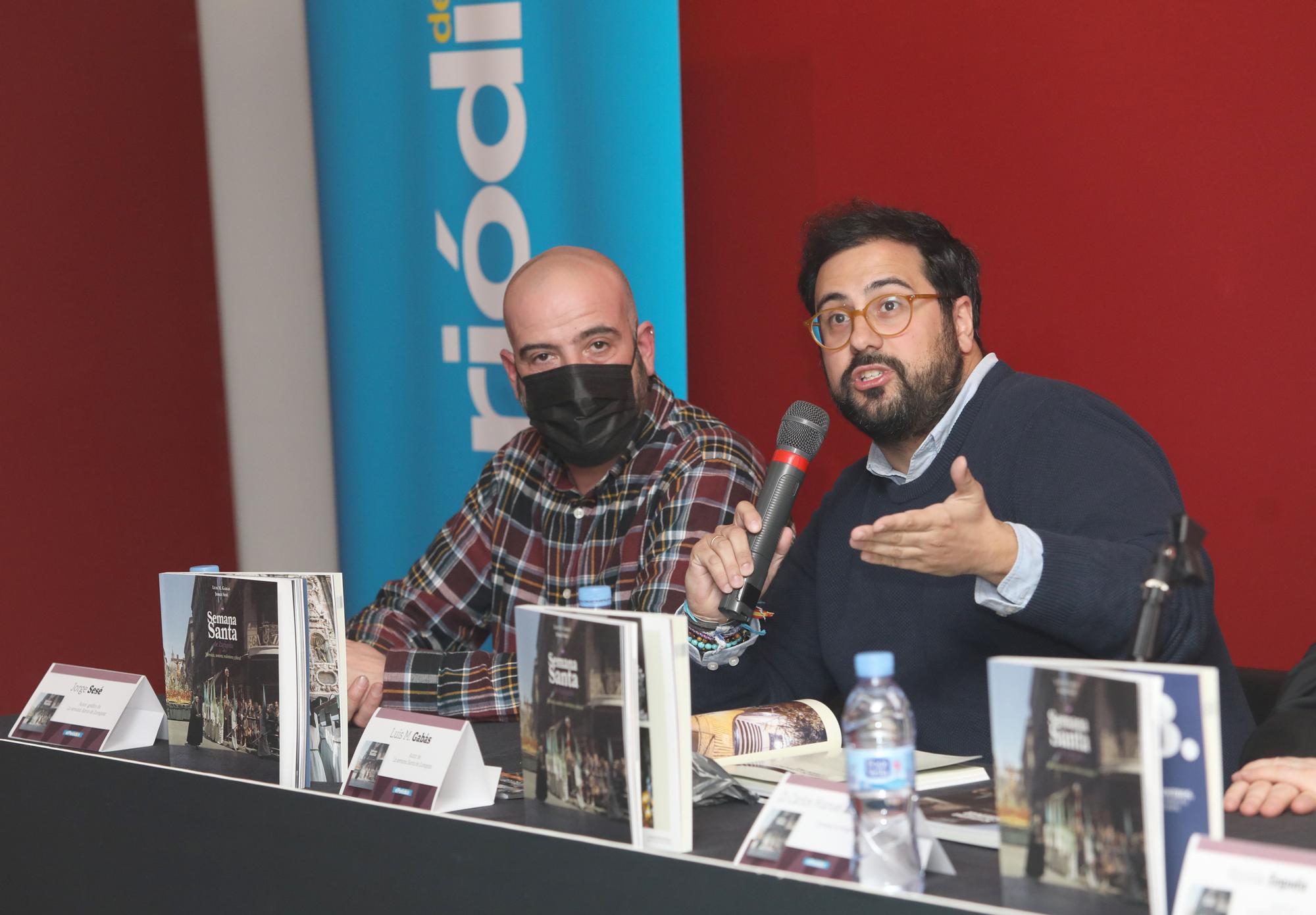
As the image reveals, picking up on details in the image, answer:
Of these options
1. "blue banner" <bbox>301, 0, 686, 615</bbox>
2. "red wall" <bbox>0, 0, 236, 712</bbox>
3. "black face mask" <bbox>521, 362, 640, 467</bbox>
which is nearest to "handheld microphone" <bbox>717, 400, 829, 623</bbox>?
"black face mask" <bbox>521, 362, 640, 467</bbox>

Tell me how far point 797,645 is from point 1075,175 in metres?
1.37

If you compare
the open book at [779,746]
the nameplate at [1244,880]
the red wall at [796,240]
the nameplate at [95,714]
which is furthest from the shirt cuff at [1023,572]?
the red wall at [796,240]

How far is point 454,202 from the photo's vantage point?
3.32m

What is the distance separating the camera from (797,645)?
7.09 feet

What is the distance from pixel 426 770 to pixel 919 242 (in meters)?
1.15

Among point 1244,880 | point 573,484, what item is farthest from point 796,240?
point 1244,880

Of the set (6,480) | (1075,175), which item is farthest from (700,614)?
(6,480)

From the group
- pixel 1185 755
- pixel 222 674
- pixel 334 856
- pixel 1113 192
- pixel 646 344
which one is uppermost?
pixel 1113 192

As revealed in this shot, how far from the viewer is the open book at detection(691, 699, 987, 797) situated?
58.6 inches

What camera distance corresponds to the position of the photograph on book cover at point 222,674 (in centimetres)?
160

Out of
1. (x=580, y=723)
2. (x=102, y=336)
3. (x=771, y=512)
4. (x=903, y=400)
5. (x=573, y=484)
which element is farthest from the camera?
(x=102, y=336)

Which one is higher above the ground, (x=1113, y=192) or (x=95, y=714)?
(x=1113, y=192)

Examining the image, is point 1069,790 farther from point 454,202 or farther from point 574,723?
point 454,202

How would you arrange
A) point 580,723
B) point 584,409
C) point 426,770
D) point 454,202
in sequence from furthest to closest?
point 454,202 → point 584,409 → point 426,770 → point 580,723
